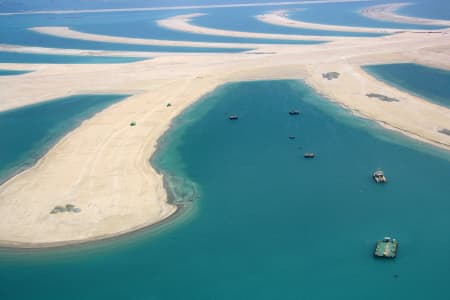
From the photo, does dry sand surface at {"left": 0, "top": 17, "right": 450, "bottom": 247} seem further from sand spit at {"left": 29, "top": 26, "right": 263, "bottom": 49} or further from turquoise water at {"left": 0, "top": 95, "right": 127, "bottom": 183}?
sand spit at {"left": 29, "top": 26, "right": 263, "bottom": 49}

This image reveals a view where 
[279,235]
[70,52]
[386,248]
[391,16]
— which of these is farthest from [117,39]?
[386,248]

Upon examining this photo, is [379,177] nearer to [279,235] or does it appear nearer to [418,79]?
[279,235]

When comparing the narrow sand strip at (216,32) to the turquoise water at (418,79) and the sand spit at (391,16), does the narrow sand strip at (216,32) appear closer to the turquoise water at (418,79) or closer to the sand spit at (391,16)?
the turquoise water at (418,79)

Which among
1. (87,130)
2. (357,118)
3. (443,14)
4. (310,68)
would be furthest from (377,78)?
(443,14)

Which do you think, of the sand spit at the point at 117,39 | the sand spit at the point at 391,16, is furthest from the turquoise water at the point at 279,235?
the sand spit at the point at 391,16

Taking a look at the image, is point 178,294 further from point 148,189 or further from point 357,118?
point 357,118

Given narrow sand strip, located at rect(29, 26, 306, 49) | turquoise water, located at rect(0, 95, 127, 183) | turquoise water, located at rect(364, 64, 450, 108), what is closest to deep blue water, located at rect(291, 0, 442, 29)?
narrow sand strip, located at rect(29, 26, 306, 49)
